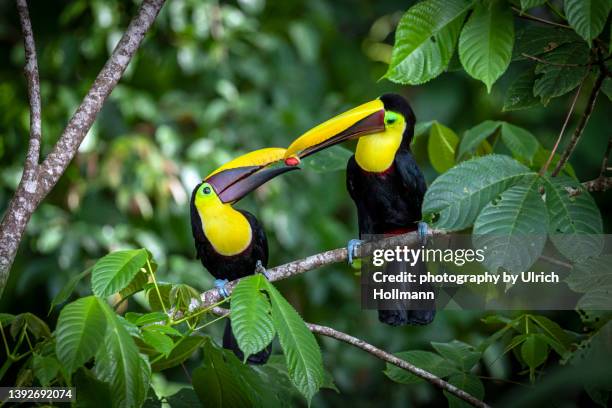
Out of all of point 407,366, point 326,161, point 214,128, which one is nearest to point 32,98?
point 326,161

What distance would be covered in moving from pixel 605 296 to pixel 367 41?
3.80 m

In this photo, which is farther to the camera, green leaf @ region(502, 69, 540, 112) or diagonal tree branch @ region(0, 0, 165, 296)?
green leaf @ region(502, 69, 540, 112)

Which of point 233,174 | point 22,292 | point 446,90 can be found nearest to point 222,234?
point 233,174

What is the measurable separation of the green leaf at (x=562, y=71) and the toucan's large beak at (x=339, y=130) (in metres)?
0.63

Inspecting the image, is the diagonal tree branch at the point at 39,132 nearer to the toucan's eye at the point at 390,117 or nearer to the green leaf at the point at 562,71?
the toucan's eye at the point at 390,117

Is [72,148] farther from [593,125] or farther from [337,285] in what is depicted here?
[593,125]

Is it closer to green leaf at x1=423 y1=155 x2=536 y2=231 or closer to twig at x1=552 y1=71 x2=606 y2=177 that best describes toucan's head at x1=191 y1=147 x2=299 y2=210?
green leaf at x1=423 y1=155 x2=536 y2=231

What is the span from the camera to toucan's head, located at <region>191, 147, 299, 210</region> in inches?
95.9

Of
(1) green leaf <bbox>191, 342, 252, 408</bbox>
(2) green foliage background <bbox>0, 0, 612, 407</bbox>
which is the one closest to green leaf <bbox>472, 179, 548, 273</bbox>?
(1) green leaf <bbox>191, 342, 252, 408</bbox>

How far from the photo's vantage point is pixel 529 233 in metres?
1.75

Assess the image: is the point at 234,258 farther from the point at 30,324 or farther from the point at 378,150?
the point at 30,324

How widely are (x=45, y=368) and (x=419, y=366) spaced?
39.2 inches

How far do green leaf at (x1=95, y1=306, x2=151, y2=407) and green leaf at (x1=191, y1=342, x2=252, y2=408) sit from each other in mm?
236

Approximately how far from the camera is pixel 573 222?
6.01 ft
